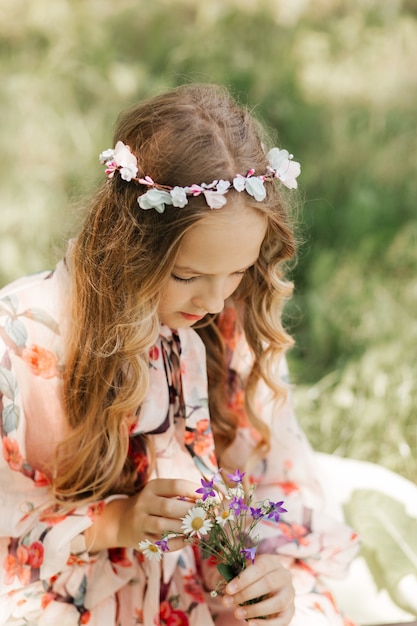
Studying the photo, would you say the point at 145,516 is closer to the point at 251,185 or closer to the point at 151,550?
the point at 151,550

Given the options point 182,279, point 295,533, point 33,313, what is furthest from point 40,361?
point 295,533

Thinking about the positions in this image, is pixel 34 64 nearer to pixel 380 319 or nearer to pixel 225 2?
pixel 225 2

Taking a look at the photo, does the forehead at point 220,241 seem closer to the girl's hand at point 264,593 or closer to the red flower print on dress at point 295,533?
the girl's hand at point 264,593

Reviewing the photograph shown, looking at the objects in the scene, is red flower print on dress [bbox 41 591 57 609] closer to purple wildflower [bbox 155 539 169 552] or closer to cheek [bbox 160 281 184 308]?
purple wildflower [bbox 155 539 169 552]

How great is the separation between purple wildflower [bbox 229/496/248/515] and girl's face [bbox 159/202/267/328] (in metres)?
0.34

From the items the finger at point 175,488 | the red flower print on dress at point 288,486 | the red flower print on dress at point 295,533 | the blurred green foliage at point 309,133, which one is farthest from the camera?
the blurred green foliage at point 309,133

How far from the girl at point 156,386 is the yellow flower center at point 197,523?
0.36 feet

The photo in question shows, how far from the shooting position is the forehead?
1.51 meters

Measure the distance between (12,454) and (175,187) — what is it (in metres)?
0.61

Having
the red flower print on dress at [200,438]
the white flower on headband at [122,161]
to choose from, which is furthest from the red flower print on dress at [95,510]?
the white flower on headband at [122,161]

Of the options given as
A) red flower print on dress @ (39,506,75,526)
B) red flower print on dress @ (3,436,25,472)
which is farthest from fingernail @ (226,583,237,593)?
red flower print on dress @ (3,436,25,472)

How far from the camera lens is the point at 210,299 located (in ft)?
5.22

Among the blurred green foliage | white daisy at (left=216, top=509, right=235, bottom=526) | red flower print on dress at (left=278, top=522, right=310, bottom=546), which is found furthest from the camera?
the blurred green foliage

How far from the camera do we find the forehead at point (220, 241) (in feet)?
4.97
